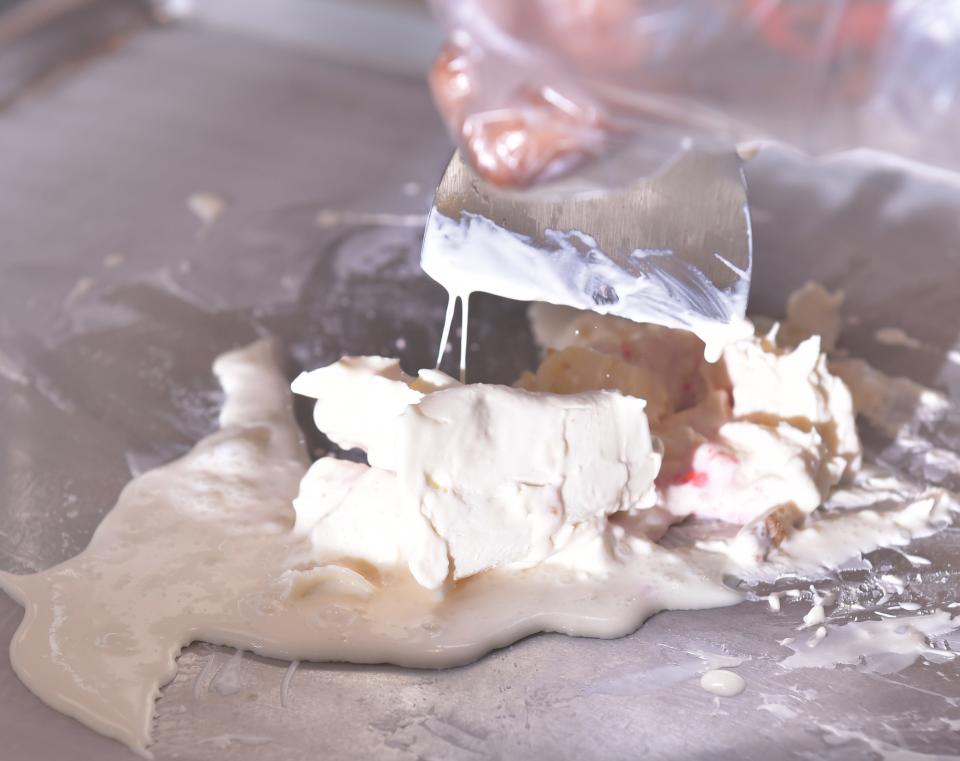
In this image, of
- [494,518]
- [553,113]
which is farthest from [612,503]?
[553,113]

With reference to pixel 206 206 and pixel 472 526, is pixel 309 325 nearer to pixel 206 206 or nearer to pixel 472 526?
pixel 206 206

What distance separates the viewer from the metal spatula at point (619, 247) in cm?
118

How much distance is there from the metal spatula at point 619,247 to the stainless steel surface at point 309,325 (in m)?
0.32

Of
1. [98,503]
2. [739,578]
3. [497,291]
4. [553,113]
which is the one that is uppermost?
[553,113]

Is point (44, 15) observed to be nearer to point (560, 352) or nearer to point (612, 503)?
point (560, 352)

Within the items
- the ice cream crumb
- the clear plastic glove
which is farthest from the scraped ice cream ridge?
the ice cream crumb

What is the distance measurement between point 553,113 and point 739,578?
A: 21.7 inches

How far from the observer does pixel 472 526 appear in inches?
43.6

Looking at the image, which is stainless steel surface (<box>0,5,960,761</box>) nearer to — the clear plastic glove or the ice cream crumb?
the ice cream crumb

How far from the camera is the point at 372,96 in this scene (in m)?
2.13

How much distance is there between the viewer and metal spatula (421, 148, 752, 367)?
118 cm

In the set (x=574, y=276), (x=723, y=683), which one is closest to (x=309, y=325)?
(x=574, y=276)

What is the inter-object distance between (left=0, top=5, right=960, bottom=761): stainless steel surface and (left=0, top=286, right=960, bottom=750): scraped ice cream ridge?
3 cm

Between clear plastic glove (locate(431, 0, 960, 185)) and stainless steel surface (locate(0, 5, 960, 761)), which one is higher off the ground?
clear plastic glove (locate(431, 0, 960, 185))
